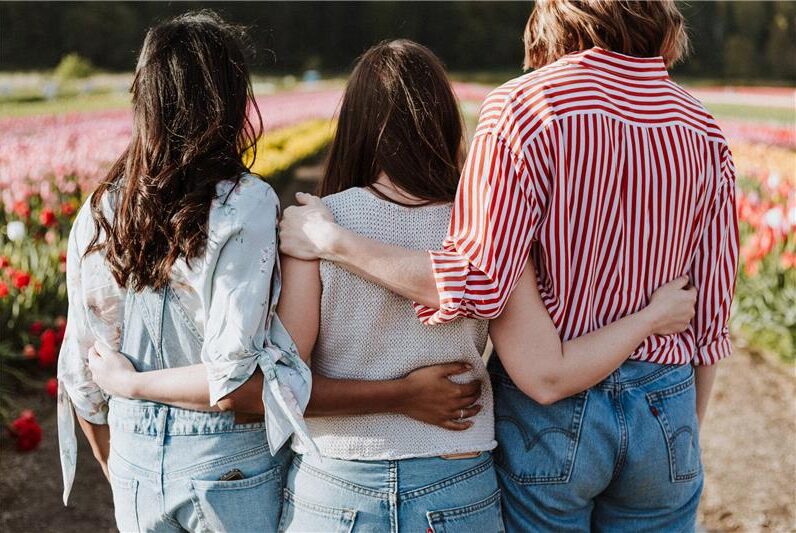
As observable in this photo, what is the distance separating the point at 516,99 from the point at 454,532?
30.6 inches

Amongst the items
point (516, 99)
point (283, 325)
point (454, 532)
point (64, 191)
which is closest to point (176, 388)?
point (283, 325)

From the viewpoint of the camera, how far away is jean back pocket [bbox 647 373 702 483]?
157 centimetres

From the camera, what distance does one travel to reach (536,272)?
5.10ft

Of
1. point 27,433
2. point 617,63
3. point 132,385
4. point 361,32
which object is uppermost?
point 617,63

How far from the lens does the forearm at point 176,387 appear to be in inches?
62.8

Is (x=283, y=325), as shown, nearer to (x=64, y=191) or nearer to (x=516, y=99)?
(x=516, y=99)

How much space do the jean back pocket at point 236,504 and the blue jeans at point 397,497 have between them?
6 centimetres

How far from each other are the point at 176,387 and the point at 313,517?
356mm

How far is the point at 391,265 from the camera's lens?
1.50 m

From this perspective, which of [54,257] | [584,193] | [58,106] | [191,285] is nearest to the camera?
[584,193]

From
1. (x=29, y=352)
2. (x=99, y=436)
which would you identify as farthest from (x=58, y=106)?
(x=99, y=436)

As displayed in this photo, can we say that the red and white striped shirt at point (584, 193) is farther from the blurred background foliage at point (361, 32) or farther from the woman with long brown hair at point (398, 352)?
the blurred background foliage at point (361, 32)

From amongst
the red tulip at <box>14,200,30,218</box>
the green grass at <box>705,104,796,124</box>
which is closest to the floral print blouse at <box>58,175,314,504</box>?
the red tulip at <box>14,200,30,218</box>

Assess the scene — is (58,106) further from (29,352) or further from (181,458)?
(181,458)
